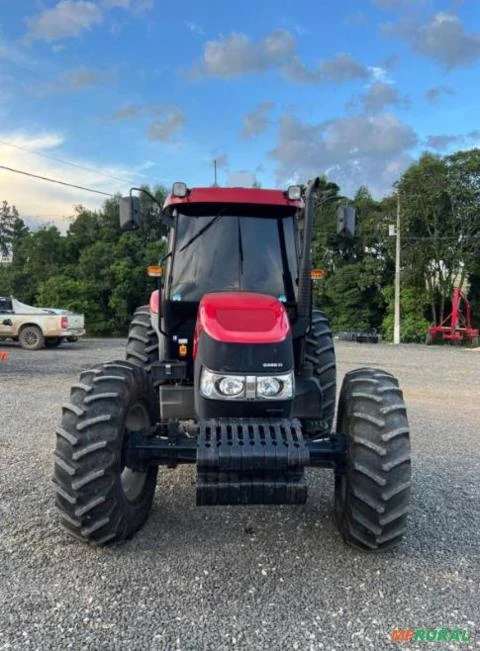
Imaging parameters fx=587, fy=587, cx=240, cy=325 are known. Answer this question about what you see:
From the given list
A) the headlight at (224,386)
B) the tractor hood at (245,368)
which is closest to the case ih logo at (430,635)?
the tractor hood at (245,368)

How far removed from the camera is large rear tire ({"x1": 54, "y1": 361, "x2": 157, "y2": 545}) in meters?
3.51

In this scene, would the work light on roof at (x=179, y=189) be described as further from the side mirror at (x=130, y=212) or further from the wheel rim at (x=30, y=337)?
the wheel rim at (x=30, y=337)

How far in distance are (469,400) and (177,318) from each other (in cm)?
784

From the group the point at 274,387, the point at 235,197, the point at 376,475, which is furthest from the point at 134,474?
the point at 235,197

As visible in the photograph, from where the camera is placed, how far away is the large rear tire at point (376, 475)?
11.5 feet

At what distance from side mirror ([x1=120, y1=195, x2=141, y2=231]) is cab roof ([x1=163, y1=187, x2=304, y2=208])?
260mm

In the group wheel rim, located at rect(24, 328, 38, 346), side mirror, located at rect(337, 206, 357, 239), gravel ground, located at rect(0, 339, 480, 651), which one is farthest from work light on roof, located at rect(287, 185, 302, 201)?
wheel rim, located at rect(24, 328, 38, 346)

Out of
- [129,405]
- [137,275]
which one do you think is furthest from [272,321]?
[137,275]

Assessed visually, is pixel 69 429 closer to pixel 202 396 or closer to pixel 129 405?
pixel 129 405

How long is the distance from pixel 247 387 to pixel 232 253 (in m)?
1.48

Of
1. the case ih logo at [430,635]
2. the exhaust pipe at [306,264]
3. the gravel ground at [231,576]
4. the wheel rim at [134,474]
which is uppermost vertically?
the exhaust pipe at [306,264]

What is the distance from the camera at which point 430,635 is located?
2912mm

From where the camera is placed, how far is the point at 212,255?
4797mm

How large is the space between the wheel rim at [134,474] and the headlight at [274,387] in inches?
36.0
